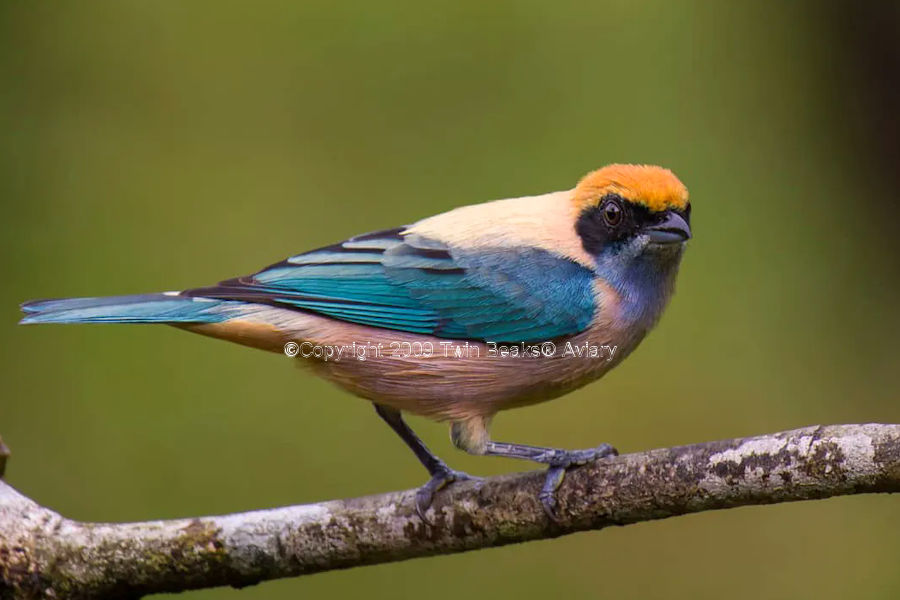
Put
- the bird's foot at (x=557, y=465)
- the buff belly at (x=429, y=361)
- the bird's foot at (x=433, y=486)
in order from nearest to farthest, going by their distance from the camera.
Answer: the bird's foot at (x=557, y=465) < the bird's foot at (x=433, y=486) < the buff belly at (x=429, y=361)

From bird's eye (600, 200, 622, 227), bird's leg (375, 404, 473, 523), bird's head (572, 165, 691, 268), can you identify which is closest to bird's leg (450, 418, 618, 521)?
bird's leg (375, 404, 473, 523)

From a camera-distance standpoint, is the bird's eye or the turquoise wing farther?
the bird's eye

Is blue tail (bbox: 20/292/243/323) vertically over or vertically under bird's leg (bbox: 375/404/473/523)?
over

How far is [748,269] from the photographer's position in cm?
689

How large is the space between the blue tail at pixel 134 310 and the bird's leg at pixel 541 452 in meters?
1.16

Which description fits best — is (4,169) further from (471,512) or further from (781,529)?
(781,529)

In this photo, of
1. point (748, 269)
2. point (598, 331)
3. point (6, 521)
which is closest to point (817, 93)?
point (748, 269)

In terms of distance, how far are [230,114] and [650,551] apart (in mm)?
4029

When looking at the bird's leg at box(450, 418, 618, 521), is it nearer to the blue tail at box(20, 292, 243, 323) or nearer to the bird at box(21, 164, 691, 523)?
the bird at box(21, 164, 691, 523)

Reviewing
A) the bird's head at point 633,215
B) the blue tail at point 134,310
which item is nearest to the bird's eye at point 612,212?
the bird's head at point 633,215

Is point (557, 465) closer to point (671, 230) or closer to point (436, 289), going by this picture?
point (436, 289)

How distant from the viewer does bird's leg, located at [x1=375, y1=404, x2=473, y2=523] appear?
13.5 feet

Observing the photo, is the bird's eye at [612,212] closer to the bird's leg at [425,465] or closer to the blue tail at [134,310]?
the bird's leg at [425,465]

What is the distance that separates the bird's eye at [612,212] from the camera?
469cm
